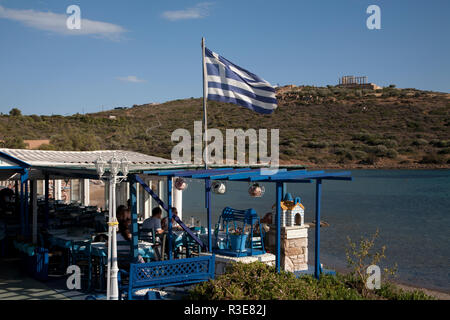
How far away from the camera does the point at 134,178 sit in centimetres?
713

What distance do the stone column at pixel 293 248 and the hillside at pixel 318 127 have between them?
102 ft

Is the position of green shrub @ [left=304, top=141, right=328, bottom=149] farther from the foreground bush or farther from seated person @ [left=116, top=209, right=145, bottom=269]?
the foreground bush

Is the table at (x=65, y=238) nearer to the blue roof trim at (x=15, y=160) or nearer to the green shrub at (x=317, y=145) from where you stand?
the blue roof trim at (x=15, y=160)

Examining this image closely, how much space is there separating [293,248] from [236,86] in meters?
2.95

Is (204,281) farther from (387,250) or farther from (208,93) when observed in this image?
(387,250)

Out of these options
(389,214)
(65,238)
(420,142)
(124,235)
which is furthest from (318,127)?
(124,235)

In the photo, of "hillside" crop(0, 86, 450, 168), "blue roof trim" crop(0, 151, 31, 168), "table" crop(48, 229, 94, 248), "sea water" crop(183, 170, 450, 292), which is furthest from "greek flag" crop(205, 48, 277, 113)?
"hillside" crop(0, 86, 450, 168)

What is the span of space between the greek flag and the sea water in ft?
22.0

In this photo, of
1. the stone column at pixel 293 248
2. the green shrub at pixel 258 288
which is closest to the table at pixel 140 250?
the green shrub at pixel 258 288

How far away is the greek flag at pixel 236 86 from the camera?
328 inches

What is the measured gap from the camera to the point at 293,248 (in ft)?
27.2

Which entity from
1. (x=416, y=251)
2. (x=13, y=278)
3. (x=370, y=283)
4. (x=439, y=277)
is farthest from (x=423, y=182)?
(x=13, y=278)
